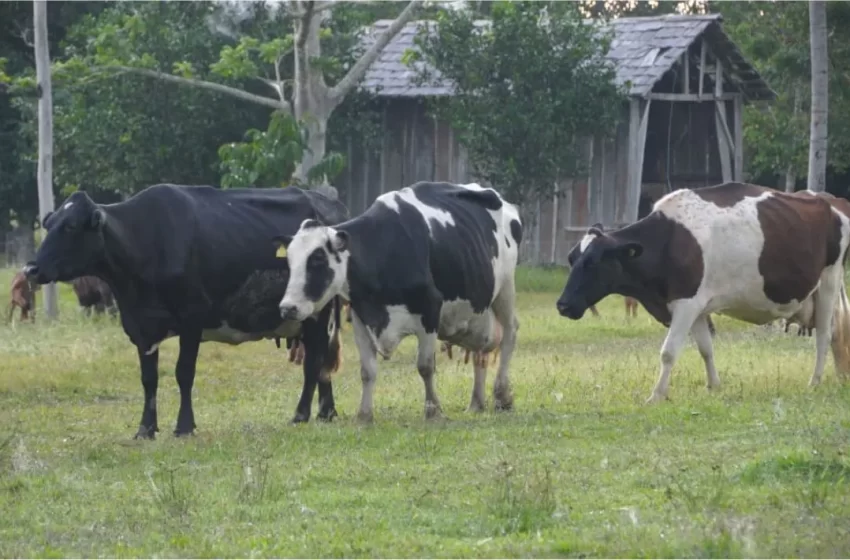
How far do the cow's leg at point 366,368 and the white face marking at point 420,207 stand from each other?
982 millimetres

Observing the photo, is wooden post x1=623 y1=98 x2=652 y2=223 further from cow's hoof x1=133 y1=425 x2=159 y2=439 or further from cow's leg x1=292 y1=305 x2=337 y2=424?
cow's hoof x1=133 y1=425 x2=159 y2=439

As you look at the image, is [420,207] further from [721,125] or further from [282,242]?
[721,125]

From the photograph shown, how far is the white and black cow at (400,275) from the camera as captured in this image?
45.0 feet

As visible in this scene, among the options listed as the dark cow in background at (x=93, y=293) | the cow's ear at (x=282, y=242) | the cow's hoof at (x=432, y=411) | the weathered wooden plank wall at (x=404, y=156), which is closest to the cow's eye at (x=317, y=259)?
the cow's ear at (x=282, y=242)

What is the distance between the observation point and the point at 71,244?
1385 centimetres

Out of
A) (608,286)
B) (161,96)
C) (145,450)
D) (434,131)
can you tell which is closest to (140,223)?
(145,450)

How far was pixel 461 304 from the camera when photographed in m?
14.4

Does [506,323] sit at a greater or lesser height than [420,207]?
lesser

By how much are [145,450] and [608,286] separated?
15.5 ft

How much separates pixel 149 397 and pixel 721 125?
1112 inches

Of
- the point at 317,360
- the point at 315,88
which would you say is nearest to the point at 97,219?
the point at 317,360

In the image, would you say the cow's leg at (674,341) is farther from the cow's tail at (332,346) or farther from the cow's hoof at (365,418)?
the cow's tail at (332,346)

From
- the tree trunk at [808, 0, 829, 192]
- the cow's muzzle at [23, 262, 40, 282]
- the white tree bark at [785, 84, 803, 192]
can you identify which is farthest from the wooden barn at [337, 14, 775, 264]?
the cow's muzzle at [23, 262, 40, 282]

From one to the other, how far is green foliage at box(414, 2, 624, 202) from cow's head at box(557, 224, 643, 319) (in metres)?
19.6
